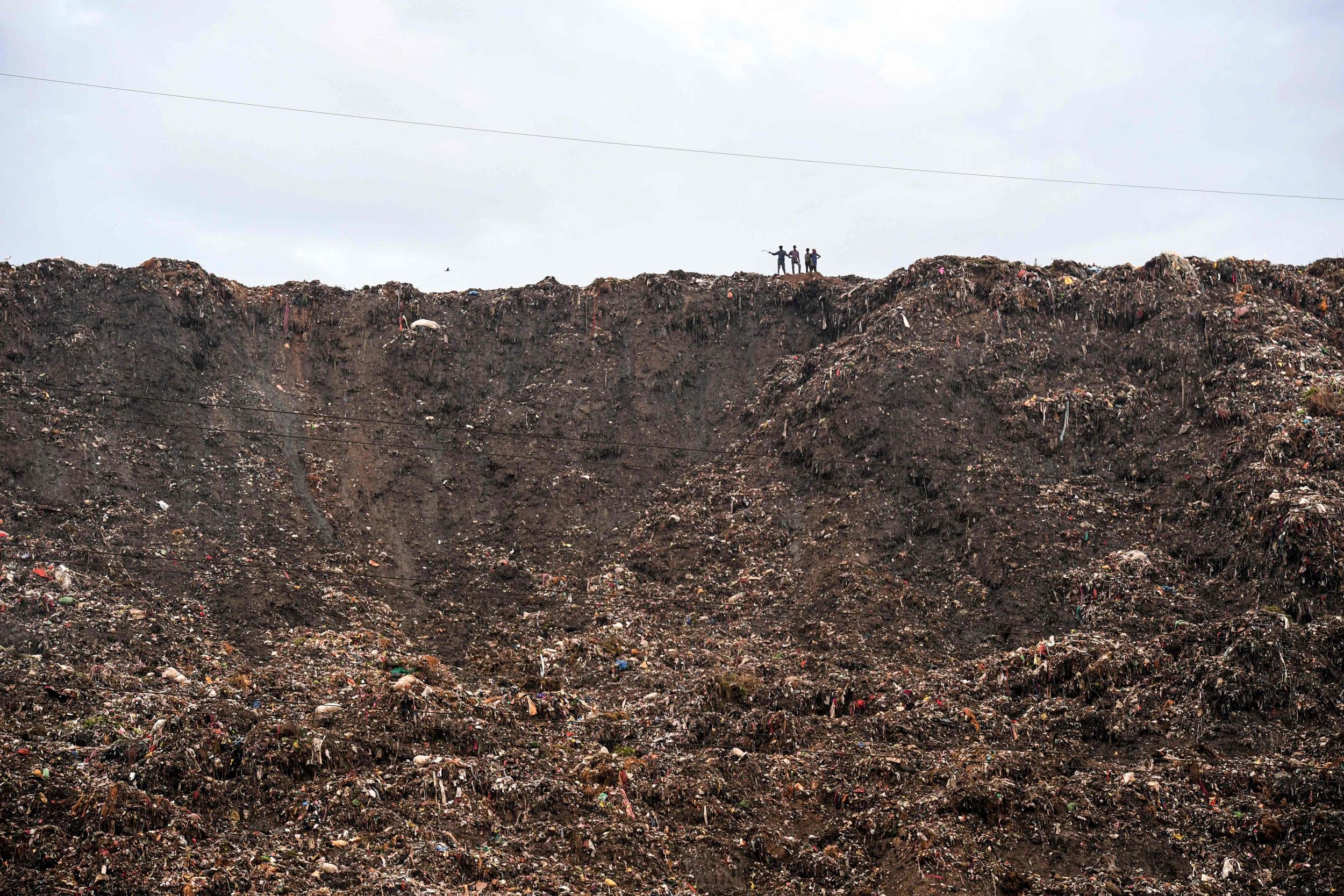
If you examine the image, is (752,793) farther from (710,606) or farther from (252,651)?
(252,651)

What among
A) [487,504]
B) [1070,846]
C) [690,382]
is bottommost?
[1070,846]

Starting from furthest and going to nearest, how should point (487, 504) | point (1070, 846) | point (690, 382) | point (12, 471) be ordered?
1. point (690, 382)
2. point (487, 504)
3. point (12, 471)
4. point (1070, 846)

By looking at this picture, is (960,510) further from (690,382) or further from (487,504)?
(487,504)

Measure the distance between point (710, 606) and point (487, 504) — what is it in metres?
5.03

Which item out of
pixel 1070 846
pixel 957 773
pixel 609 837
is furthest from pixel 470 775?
pixel 1070 846

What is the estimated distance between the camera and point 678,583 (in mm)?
16922

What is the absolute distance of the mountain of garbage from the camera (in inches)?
424

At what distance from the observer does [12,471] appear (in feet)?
53.5

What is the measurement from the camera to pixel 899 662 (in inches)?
578

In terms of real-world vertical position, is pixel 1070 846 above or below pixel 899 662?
below

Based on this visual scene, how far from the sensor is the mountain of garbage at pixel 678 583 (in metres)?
10.8

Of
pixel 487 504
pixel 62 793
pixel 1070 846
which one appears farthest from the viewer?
pixel 487 504

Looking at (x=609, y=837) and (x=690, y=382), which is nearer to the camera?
(x=609, y=837)

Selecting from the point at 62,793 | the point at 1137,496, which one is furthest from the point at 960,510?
the point at 62,793
